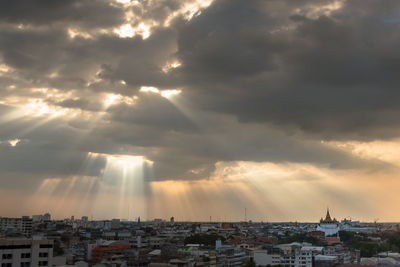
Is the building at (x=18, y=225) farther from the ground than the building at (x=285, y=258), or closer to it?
farther from the ground

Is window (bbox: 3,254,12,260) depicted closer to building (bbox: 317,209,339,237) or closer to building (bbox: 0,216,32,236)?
building (bbox: 0,216,32,236)

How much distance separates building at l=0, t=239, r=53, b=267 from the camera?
3753 centimetres

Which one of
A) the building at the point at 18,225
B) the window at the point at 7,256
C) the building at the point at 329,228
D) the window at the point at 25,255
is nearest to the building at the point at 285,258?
the window at the point at 25,255

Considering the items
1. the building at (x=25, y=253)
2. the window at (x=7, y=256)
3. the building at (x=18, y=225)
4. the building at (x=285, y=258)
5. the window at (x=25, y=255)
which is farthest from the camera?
the building at (x=18, y=225)

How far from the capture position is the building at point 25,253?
37.5m

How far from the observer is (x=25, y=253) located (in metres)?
38.8

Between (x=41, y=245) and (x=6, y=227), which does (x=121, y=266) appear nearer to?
(x=41, y=245)

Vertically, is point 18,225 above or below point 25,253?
above

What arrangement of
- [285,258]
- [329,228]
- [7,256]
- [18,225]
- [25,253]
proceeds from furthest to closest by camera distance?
[329,228], [18,225], [285,258], [25,253], [7,256]

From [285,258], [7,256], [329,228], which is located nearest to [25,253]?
[7,256]

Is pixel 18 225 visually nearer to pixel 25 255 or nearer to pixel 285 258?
pixel 285 258

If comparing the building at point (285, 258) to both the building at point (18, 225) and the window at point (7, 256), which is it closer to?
the window at point (7, 256)

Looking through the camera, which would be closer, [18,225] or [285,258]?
[285,258]

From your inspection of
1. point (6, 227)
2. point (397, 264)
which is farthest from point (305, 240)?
point (6, 227)
